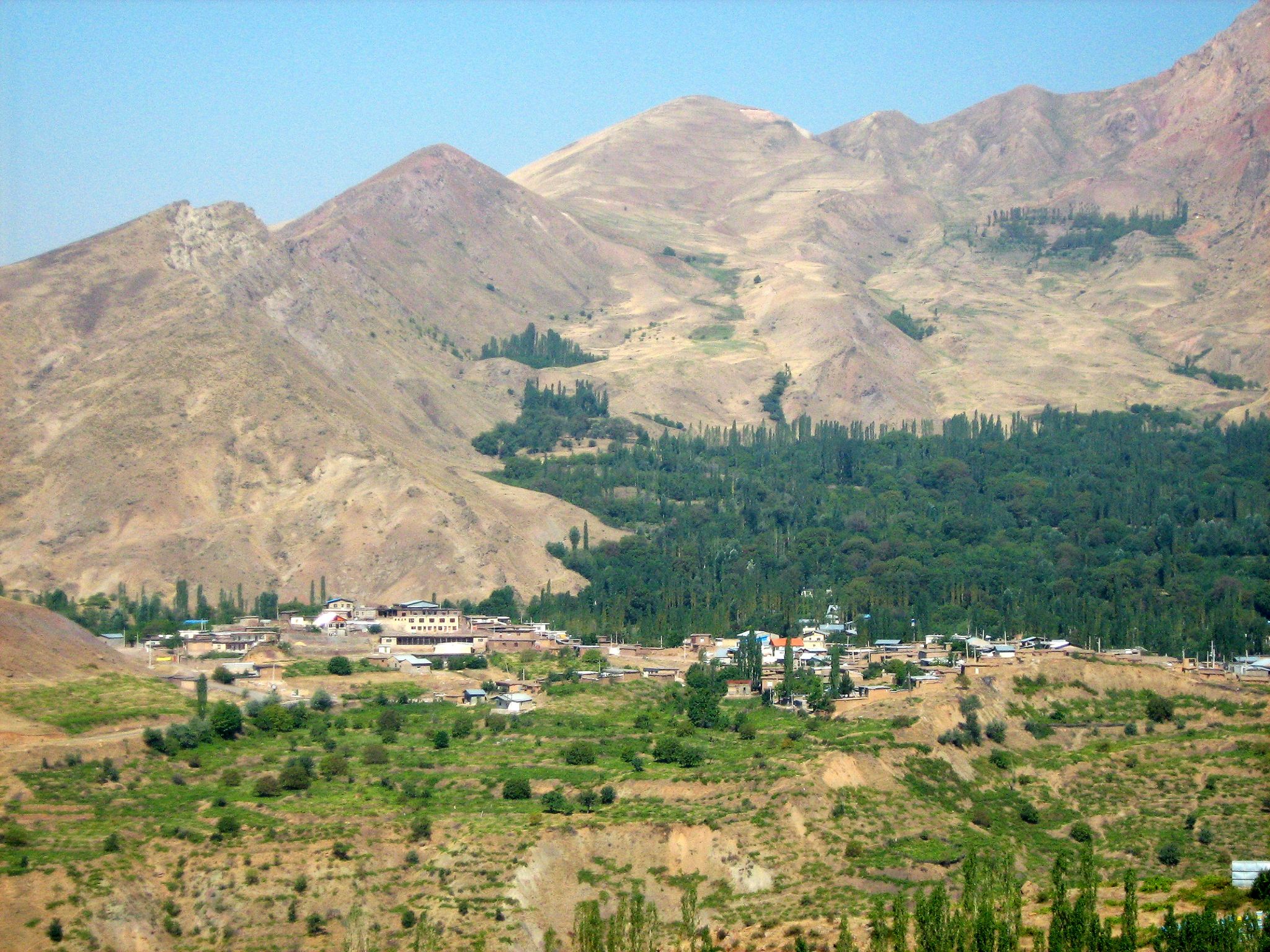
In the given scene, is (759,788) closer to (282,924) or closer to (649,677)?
(282,924)

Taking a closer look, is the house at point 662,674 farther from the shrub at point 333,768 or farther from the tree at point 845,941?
the tree at point 845,941

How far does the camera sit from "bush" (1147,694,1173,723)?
104m

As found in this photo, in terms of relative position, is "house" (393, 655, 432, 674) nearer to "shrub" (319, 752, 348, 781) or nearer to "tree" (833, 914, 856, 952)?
"shrub" (319, 752, 348, 781)

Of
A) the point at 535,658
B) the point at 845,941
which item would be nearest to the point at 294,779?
the point at 845,941

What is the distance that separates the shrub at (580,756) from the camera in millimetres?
94625

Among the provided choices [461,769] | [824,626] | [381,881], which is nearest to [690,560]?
[824,626]

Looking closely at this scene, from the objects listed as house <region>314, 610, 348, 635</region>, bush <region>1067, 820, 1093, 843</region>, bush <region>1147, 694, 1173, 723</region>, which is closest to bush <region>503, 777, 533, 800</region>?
bush <region>1067, 820, 1093, 843</region>

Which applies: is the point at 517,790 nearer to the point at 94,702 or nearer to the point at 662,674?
the point at 94,702

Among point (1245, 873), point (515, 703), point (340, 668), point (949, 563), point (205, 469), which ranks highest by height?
point (205, 469)

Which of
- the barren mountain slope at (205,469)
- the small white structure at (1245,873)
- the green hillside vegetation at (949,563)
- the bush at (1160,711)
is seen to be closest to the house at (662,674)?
the green hillside vegetation at (949,563)

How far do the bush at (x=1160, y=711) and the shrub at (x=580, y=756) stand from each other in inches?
1231

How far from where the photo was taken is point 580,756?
311 ft

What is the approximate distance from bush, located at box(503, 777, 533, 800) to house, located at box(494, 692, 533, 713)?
1805 centimetres

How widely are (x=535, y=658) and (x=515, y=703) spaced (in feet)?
60.4
